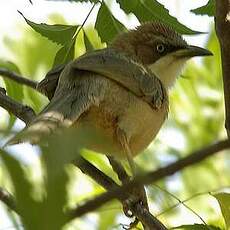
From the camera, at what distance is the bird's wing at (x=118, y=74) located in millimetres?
4125

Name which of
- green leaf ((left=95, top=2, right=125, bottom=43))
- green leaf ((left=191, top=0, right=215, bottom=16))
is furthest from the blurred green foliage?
green leaf ((left=191, top=0, right=215, bottom=16))

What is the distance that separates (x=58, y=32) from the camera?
404 cm

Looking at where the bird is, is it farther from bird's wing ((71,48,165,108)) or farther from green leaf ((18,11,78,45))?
green leaf ((18,11,78,45))

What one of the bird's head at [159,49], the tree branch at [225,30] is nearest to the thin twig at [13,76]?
the bird's head at [159,49]

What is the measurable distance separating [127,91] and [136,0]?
732 millimetres

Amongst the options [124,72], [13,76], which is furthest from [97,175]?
[13,76]

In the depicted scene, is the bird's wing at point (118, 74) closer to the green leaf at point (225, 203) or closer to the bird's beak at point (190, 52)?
the bird's beak at point (190, 52)

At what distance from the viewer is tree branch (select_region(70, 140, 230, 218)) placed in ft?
3.17

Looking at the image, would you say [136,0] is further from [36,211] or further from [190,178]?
[190,178]

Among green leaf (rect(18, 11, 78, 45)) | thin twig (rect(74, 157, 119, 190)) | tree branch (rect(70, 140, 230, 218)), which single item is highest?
green leaf (rect(18, 11, 78, 45))

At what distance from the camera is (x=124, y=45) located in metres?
5.41

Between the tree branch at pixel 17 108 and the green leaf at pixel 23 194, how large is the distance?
9.24 ft

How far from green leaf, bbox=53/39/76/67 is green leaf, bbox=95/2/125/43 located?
0.22 metres

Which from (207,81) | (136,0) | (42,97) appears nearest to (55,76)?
(42,97)
